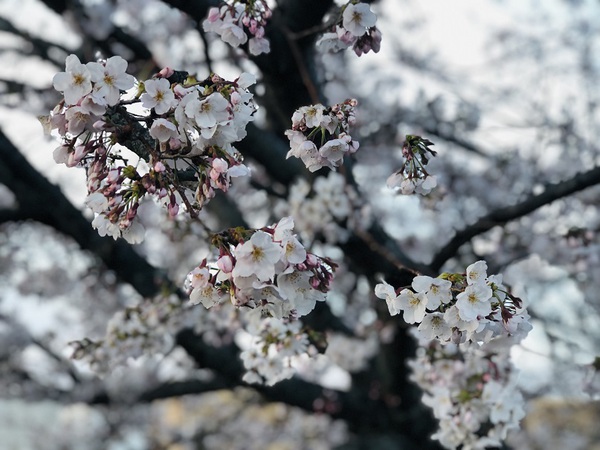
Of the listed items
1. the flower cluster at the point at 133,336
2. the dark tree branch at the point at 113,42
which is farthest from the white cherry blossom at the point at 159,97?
the dark tree branch at the point at 113,42

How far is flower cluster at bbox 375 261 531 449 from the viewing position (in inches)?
45.9

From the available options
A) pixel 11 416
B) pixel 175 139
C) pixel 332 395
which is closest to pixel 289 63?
pixel 175 139

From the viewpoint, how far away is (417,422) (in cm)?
392

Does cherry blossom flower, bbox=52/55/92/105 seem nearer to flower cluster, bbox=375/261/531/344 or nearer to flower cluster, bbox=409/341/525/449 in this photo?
flower cluster, bbox=375/261/531/344

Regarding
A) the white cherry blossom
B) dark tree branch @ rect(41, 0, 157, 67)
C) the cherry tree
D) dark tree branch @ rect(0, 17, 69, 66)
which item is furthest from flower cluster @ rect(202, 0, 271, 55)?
dark tree branch @ rect(0, 17, 69, 66)

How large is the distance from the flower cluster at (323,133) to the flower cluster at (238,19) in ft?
1.21

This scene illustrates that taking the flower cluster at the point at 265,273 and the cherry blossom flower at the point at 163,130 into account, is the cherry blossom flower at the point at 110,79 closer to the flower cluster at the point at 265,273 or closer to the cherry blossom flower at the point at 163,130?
the cherry blossom flower at the point at 163,130

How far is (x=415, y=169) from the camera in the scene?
1.39 meters

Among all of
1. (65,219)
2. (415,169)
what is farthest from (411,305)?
(65,219)

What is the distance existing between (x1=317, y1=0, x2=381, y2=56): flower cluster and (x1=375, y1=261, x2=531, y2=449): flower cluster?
2.13 ft

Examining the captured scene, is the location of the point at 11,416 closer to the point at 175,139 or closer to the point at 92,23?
the point at 92,23

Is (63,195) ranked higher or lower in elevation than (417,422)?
lower

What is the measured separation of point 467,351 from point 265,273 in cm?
124

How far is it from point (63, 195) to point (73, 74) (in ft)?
6.38
